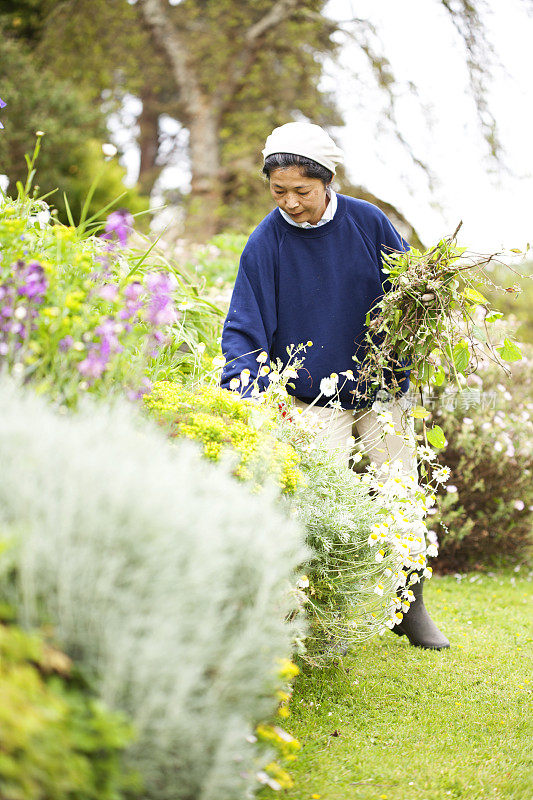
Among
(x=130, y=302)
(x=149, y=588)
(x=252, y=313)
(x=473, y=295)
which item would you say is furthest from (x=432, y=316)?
(x=149, y=588)

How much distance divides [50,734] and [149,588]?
11.9 inches

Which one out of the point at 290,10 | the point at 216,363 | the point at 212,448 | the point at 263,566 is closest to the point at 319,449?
the point at 216,363

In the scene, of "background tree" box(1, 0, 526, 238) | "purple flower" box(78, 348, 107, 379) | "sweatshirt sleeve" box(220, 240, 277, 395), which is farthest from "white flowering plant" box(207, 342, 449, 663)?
"background tree" box(1, 0, 526, 238)

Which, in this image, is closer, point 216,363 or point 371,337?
point 216,363

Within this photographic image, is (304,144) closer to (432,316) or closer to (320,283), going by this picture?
(320,283)

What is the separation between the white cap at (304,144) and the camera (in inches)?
110

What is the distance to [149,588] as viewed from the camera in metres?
1.37

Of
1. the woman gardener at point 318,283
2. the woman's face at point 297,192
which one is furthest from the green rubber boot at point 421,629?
the woman's face at point 297,192

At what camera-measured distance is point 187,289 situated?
12.6ft

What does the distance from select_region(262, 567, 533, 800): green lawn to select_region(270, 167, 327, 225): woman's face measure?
1.84 m

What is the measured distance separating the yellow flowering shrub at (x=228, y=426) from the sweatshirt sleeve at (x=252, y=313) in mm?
395

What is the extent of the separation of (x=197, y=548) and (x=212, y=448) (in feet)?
2.16

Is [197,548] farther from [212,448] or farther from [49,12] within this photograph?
[49,12]

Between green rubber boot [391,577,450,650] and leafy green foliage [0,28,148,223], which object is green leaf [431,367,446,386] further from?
leafy green foliage [0,28,148,223]
